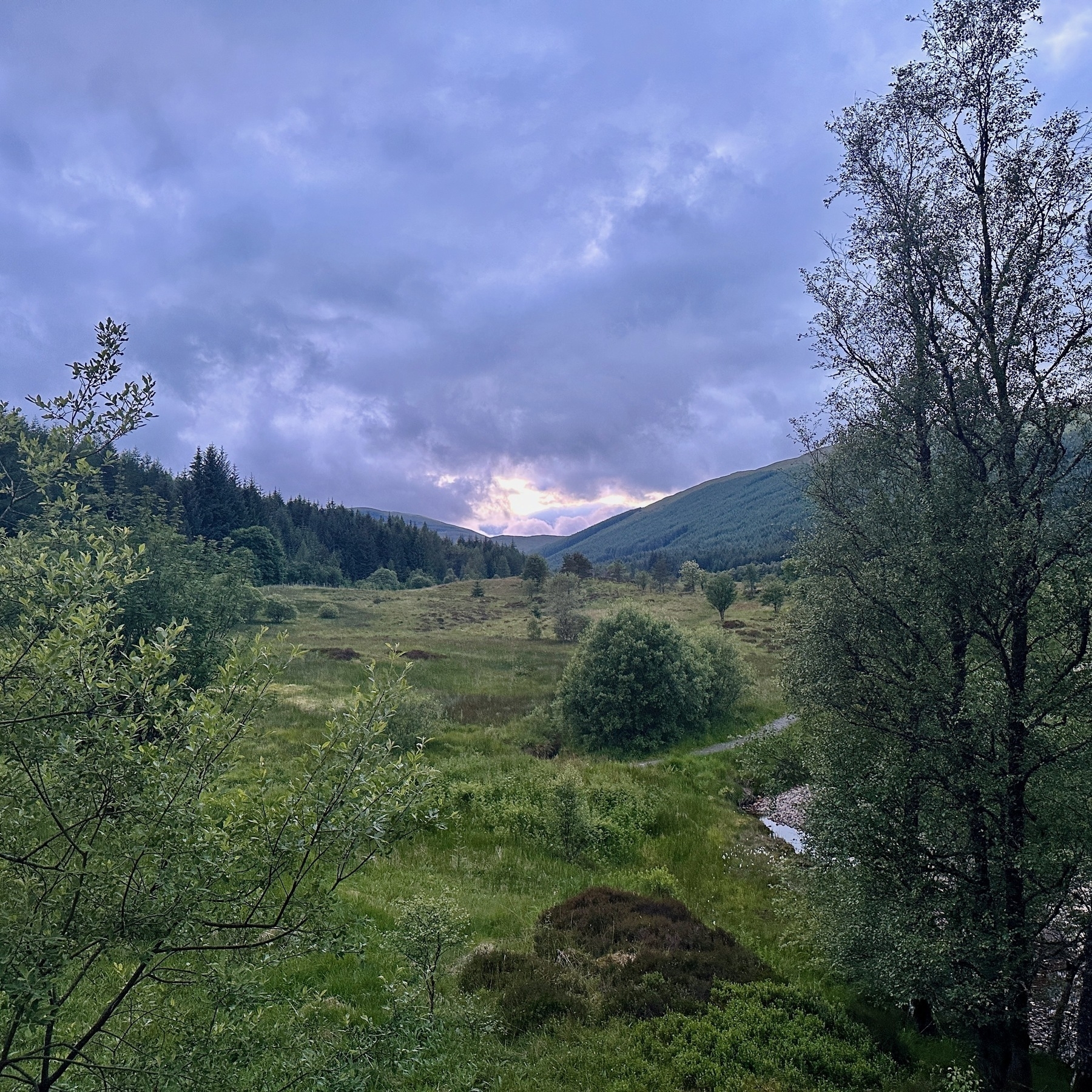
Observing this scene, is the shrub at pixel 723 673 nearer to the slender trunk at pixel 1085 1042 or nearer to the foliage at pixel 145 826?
the slender trunk at pixel 1085 1042

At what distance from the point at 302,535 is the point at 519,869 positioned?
11816 cm

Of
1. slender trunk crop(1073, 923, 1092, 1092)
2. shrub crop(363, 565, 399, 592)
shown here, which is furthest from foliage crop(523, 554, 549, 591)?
slender trunk crop(1073, 923, 1092, 1092)

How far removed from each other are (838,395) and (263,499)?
417 feet

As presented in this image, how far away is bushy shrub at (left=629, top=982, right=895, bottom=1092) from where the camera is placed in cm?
861

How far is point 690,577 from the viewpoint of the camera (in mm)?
109438

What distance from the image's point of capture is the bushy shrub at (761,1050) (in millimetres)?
8609

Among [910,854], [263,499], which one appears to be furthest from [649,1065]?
[263,499]

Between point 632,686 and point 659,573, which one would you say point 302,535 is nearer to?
point 659,573

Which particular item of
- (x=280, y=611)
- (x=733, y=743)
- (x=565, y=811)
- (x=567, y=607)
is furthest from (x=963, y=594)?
(x=280, y=611)

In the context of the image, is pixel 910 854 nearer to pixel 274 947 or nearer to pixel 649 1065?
pixel 649 1065

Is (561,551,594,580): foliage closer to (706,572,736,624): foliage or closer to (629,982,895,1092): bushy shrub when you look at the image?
(706,572,736,624): foliage

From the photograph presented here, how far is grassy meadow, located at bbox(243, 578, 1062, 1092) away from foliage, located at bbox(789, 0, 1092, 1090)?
266 cm

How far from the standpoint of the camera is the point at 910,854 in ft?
32.2

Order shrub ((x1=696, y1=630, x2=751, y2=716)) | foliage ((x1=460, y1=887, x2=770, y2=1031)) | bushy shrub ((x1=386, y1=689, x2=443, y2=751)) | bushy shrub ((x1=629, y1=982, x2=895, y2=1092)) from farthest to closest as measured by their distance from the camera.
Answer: shrub ((x1=696, y1=630, x2=751, y2=716)) → bushy shrub ((x1=386, y1=689, x2=443, y2=751)) → foliage ((x1=460, y1=887, x2=770, y2=1031)) → bushy shrub ((x1=629, y1=982, x2=895, y2=1092))
